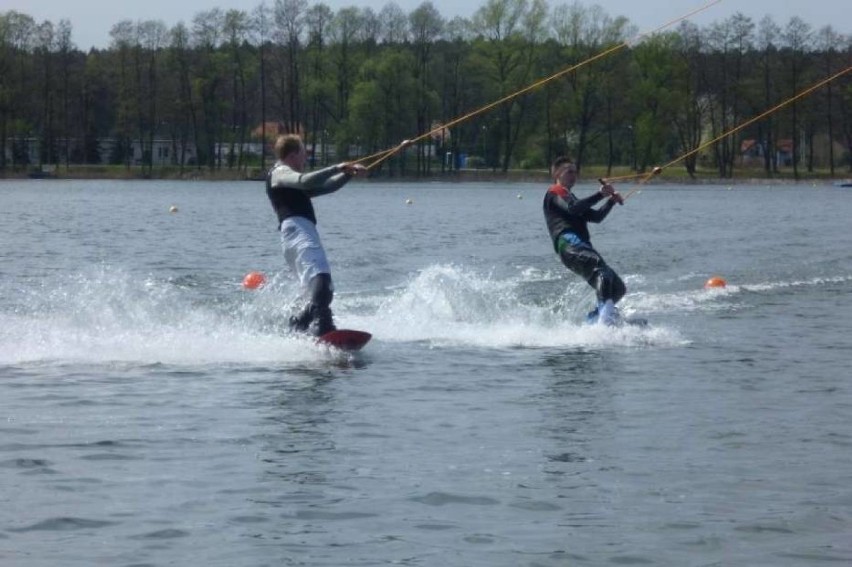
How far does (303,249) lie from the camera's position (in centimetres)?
1337

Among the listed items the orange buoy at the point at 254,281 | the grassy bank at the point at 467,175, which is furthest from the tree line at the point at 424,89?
the orange buoy at the point at 254,281

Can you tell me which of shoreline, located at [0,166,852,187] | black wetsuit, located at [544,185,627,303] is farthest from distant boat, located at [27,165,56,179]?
black wetsuit, located at [544,185,627,303]

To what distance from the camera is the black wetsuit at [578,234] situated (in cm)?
1510

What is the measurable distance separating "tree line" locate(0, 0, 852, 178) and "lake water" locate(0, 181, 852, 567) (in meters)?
79.5

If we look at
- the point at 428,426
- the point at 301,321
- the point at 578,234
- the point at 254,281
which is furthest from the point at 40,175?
the point at 428,426

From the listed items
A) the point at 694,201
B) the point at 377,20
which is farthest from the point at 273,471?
the point at 377,20

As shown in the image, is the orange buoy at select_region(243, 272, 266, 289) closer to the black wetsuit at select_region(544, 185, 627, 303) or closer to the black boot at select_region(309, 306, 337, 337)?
the black wetsuit at select_region(544, 185, 627, 303)

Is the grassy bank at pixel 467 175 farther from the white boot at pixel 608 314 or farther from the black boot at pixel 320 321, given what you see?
the black boot at pixel 320 321

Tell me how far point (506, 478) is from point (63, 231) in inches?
1157

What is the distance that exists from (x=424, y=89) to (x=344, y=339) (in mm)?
90700

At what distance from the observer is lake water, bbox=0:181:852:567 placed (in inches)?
291

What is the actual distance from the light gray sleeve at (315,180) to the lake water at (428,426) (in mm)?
1420

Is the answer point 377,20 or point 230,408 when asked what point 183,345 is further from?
point 377,20

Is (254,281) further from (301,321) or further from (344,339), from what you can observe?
(344,339)
